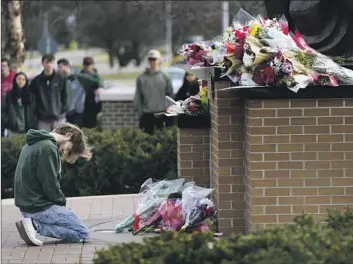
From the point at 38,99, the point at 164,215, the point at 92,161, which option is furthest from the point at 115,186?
the point at 164,215

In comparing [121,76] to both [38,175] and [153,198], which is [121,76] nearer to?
[153,198]

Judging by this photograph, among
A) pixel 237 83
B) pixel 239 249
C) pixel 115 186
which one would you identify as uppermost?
pixel 237 83

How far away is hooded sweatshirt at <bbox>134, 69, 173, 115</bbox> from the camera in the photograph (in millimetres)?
14328

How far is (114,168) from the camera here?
11812mm

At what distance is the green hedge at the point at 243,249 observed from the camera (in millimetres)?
4762

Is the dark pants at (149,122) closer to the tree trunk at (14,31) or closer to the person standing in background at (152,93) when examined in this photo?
the person standing in background at (152,93)

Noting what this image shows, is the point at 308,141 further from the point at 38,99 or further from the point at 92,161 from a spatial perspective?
the point at 38,99

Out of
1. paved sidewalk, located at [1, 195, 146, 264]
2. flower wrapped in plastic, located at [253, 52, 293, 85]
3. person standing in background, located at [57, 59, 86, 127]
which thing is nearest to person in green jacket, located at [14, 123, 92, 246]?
paved sidewalk, located at [1, 195, 146, 264]

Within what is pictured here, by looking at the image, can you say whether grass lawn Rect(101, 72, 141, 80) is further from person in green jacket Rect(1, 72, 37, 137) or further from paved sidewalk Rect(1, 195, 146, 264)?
paved sidewalk Rect(1, 195, 146, 264)

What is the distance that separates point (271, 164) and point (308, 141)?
329mm

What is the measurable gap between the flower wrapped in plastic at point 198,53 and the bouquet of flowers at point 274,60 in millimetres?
626

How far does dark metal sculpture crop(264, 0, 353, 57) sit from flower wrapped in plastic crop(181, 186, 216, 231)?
160 cm

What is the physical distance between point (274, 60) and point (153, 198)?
180 centimetres

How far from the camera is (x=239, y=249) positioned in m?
4.97
